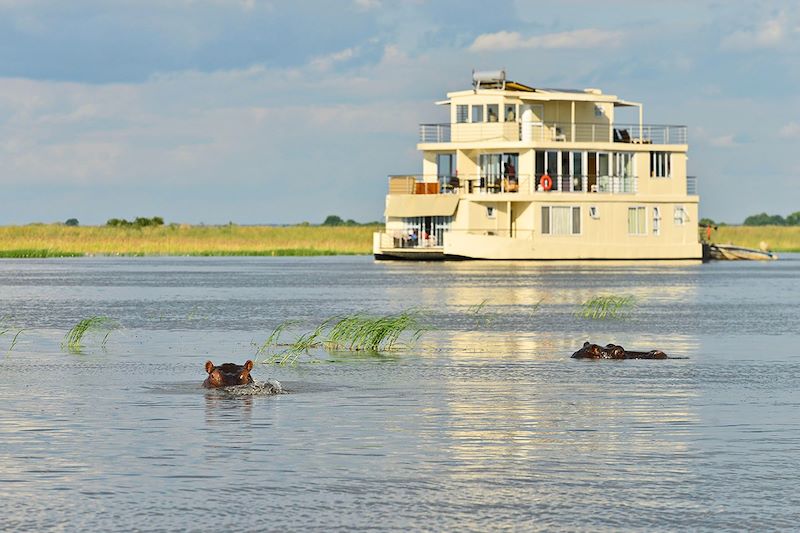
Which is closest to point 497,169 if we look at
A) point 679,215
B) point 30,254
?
point 679,215

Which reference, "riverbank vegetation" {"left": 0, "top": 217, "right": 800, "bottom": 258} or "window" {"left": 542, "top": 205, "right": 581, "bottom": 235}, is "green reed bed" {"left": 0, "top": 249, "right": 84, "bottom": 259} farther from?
"window" {"left": 542, "top": 205, "right": 581, "bottom": 235}

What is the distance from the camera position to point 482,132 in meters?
90.0

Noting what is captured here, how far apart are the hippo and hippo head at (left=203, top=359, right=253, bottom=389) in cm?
760

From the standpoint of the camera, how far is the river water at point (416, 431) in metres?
13.7

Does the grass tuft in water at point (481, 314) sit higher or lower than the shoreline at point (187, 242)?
lower

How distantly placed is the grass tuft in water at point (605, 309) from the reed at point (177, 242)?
60.7 meters

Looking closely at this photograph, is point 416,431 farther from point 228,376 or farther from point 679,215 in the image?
point 679,215

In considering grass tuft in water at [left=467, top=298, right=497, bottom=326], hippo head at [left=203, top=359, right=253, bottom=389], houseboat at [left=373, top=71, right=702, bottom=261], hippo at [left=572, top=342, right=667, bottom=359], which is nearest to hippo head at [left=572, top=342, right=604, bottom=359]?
hippo at [left=572, top=342, right=667, bottom=359]

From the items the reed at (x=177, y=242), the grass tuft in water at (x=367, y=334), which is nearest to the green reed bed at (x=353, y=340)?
the grass tuft in water at (x=367, y=334)

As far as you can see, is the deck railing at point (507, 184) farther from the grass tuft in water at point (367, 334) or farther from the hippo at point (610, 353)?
the hippo at point (610, 353)

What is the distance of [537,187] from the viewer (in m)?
88.6

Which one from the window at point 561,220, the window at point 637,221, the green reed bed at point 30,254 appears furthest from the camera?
the green reed bed at point 30,254

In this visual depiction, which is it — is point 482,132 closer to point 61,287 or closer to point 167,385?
point 61,287

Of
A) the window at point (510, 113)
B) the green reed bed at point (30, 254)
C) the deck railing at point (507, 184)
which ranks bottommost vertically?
the green reed bed at point (30, 254)
